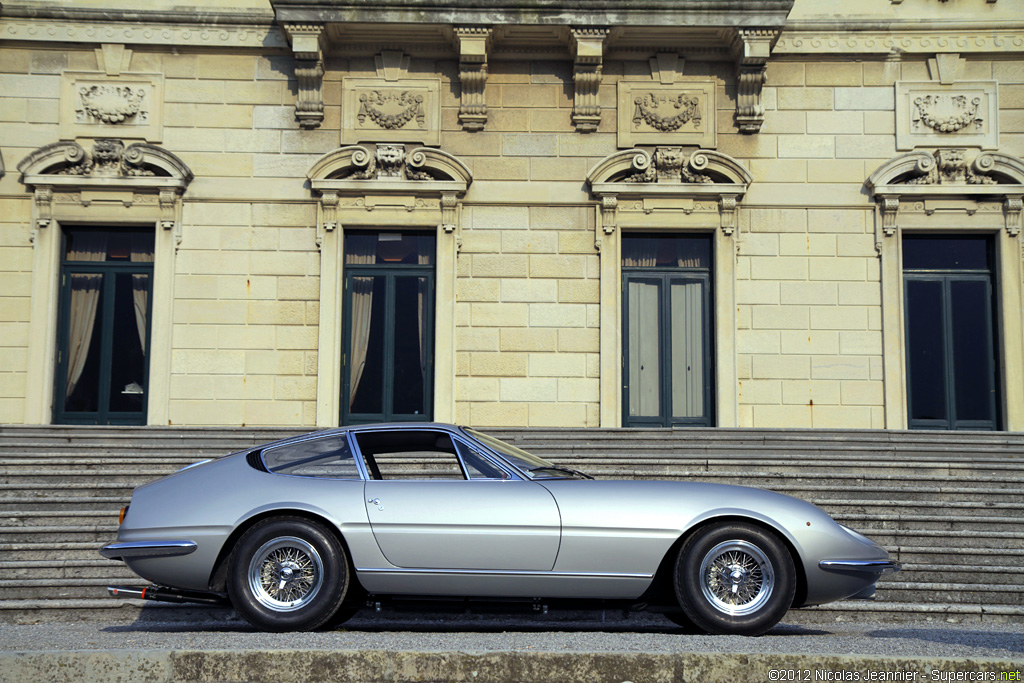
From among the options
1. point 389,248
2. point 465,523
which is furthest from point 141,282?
point 465,523

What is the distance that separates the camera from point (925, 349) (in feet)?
46.2

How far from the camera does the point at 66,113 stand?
1398cm

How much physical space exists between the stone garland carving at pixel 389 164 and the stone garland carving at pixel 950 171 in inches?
272

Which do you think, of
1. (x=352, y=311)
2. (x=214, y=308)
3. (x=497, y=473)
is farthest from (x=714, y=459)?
(x=214, y=308)

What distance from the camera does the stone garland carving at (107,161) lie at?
13.8 meters

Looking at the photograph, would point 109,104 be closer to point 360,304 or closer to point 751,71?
point 360,304

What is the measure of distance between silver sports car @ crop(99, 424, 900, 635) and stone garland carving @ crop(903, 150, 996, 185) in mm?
9528

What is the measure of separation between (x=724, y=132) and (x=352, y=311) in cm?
594

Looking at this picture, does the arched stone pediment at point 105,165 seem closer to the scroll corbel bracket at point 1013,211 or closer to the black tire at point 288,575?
the black tire at point 288,575

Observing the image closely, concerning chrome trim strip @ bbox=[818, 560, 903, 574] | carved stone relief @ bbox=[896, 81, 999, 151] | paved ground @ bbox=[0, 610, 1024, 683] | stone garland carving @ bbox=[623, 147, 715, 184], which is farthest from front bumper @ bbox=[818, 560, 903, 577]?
carved stone relief @ bbox=[896, 81, 999, 151]

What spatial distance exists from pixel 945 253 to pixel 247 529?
1168 cm

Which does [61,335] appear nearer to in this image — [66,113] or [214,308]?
[214,308]

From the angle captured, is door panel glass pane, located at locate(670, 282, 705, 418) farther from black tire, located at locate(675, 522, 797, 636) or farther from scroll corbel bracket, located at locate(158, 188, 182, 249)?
black tire, located at locate(675, 522, 797, 636)

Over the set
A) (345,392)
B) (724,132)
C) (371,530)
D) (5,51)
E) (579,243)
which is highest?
(5,51)
